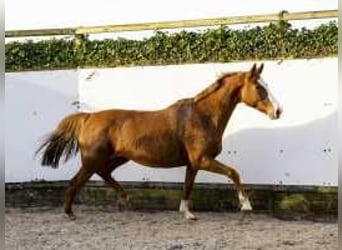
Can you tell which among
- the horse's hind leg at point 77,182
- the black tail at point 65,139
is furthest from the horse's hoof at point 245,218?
the black tail at point 65,139

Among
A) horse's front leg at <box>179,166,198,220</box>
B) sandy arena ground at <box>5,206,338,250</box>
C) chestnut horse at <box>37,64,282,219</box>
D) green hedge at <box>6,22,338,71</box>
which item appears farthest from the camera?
green hedge at <box>6,22,338,71</box>

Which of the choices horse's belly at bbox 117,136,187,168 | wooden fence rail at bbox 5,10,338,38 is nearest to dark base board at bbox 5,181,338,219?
horse's belly at bbox 117,136,187,168

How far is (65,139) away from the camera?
22.0 ft

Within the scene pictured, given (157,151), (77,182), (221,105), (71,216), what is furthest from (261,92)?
(71,216)

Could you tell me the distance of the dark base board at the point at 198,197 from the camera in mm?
6582

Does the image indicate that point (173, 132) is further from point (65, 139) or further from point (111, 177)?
point (65, 139)

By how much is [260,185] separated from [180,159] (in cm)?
102

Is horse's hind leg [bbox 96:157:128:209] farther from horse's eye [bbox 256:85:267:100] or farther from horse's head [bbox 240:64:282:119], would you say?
horse's eye [bbox 256:85:267:100]

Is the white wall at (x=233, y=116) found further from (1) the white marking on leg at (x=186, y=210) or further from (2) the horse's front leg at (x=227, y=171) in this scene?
(2) the horse's front leg at (x=227, y=171)

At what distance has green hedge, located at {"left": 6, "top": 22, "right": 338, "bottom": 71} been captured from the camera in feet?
22.4

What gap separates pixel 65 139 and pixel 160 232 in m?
1.62

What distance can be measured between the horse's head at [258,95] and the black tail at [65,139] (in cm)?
174

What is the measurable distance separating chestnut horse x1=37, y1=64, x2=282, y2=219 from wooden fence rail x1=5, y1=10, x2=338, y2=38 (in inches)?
37.5

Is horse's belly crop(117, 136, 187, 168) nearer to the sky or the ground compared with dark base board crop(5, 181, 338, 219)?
nearer to the sky
